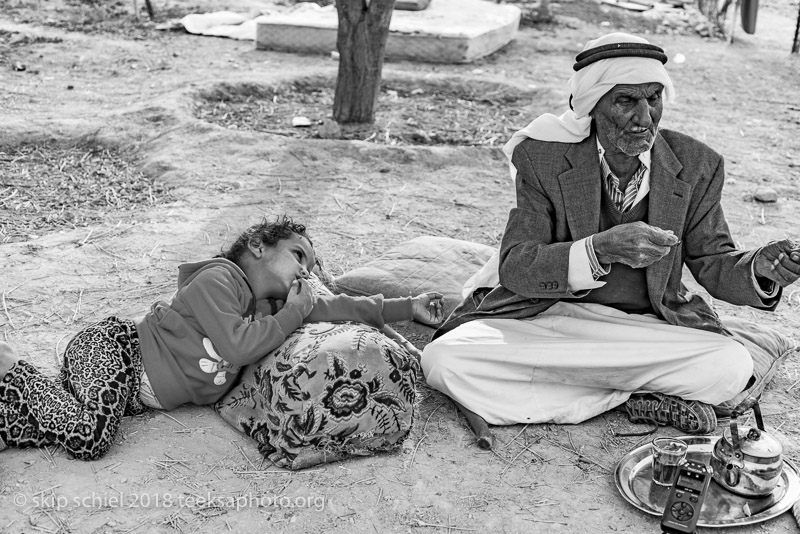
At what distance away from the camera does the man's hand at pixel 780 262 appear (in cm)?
319

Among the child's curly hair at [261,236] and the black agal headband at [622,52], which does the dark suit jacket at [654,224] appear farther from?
the child's curly hair at [261,236]

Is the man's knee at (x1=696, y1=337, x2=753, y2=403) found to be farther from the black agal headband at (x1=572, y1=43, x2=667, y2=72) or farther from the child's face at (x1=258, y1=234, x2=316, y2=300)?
the child's face at (x1=258, y1=234, x2=316, y2=300)

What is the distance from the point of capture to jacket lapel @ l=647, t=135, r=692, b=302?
340 centimetres

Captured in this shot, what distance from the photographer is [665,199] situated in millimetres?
3402

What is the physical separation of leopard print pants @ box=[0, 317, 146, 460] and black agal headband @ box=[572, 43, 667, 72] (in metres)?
1.97

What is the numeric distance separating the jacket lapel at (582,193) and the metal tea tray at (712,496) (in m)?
0.83

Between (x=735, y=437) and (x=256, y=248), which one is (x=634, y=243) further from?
(x=256, y=248)

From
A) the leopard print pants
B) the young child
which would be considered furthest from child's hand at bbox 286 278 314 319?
the leopard print pants

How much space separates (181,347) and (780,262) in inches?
83.7

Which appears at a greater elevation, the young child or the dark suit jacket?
the dark suit jacket

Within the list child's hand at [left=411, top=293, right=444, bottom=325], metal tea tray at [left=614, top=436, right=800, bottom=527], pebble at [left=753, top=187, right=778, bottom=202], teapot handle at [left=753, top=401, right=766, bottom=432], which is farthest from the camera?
pebble at [left=753, top=187, right=778, bottom=202]

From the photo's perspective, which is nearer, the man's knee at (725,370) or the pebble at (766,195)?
the man's knee at (725,370)

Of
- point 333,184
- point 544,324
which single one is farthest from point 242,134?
point 544,324

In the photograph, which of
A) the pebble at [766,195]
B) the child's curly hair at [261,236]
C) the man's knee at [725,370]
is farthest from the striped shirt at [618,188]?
the pebble at [766,195]
